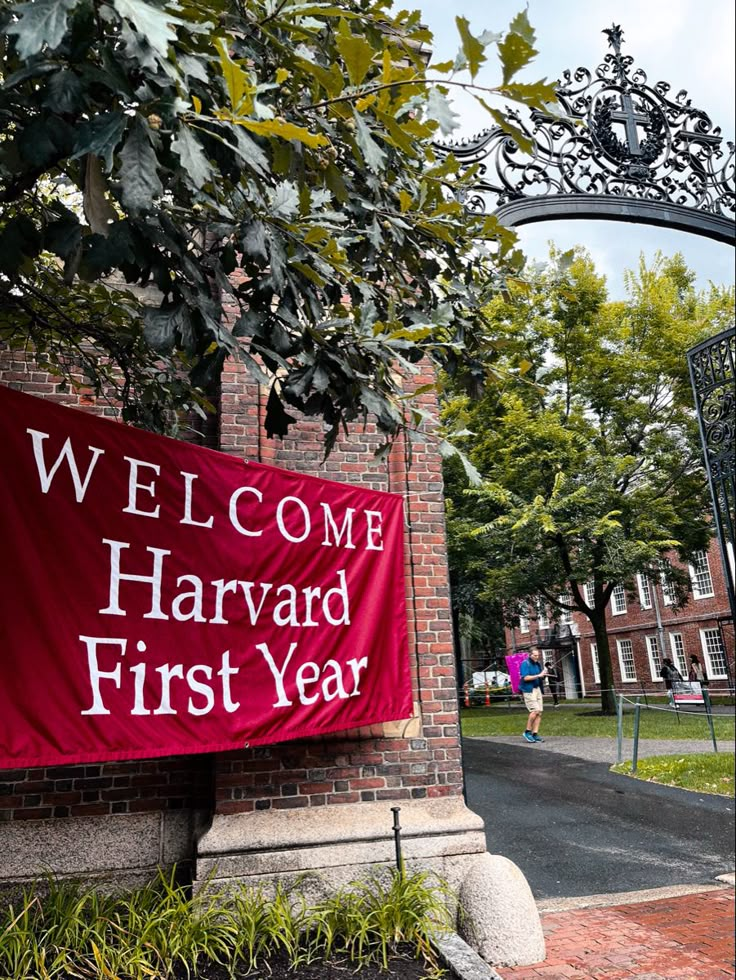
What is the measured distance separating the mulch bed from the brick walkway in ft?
2.12

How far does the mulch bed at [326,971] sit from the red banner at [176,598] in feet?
3.47

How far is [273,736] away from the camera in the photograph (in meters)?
4.03

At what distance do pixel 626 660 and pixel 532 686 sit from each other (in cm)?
2409

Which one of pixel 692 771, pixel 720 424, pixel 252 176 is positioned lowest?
pixel 692 771

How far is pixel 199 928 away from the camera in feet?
12.4

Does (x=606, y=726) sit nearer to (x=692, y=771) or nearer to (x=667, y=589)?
(x=692, y=771)

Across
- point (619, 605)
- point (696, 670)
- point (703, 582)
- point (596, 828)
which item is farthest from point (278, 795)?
point (619, 605)

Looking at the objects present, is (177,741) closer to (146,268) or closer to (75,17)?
(146,268)

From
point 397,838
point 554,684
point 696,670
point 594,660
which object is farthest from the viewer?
point 594,660

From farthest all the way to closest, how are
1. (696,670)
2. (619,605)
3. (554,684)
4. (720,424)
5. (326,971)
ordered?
(619,605)
(554,684)
(696,670)
(720,424)
(326,971)

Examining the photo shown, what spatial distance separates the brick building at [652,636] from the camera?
29188 mm

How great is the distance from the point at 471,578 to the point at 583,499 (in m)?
6.52

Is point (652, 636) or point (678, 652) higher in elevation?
point (652, 636)

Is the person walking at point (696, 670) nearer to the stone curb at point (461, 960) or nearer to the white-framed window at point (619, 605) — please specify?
the white-framed window at point (619, 605)
